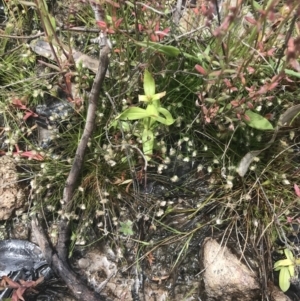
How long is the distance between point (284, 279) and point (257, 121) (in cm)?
80

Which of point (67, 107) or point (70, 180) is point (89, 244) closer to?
point (70, 180)

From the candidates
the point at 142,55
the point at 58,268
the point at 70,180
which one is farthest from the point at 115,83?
the point at 58,268

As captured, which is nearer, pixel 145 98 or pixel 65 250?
pixel 145 98

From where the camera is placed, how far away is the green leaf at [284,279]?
7.10ft

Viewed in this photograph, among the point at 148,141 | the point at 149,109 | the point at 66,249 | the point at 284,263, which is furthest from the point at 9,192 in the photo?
the point at 284,263

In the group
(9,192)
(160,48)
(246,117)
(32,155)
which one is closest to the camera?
(160,48)

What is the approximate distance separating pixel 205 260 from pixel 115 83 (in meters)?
1.09

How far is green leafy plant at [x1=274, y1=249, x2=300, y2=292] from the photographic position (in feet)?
7.12

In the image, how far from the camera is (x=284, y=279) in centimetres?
218

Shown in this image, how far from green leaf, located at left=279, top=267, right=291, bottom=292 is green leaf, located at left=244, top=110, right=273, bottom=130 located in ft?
2.40

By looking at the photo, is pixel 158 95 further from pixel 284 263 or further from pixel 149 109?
pixel 284 263

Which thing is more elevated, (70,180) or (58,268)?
(70,180)

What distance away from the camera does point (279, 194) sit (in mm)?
2393

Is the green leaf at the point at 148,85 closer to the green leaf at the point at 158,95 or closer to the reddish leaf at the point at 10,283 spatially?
the green leaf at the point at 158,95
